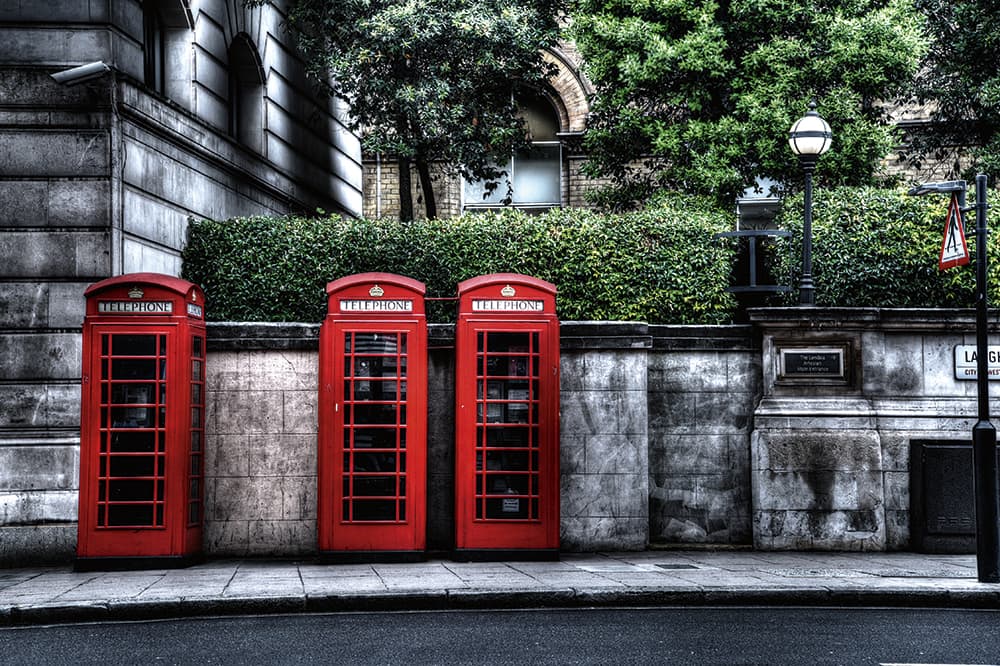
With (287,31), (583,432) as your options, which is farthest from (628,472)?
(287,31)

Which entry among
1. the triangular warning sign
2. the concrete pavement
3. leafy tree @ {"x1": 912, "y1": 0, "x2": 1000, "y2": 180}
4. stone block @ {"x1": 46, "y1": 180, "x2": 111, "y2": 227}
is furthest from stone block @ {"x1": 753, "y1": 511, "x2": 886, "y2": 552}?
leafy tree @ {"x1": 912, "y1": 0, "x2": 1000, "y2": 180}

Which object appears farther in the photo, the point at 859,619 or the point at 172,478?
the point at 172,478

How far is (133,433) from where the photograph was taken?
11.4 m

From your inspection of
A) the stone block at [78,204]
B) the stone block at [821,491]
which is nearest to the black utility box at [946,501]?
the stone block at [821,491]

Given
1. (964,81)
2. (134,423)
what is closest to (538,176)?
(964,81)

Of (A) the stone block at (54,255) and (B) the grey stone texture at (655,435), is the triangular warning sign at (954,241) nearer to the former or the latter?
(B) the grey stone texture at (655,435)

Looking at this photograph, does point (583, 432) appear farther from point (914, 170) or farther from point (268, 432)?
point (914, 170)

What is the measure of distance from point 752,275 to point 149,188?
7541 mm

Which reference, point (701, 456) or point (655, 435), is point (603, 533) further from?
point (701, 456)

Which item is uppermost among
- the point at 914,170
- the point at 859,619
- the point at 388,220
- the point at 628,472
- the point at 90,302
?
the point at 914,170

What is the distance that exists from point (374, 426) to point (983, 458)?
5906 millimetres

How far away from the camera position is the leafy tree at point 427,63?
17.9 m

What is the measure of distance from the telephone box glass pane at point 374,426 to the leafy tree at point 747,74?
30.8 ft

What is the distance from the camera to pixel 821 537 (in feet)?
42.3
